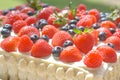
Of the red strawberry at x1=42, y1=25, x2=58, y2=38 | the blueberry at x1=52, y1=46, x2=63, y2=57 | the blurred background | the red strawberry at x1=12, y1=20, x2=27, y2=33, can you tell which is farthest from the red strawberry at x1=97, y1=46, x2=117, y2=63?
the blurred background

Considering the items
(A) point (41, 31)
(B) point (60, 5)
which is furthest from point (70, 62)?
(B) point (60, 5)

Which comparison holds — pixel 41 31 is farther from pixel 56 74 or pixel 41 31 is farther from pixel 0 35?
pixel 56 74

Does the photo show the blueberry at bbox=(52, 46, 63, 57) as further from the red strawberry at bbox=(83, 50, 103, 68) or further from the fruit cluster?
the red strawberry at bbox=(83, 50, 103, 68)

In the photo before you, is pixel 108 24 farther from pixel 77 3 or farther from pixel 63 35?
pixel 77 3

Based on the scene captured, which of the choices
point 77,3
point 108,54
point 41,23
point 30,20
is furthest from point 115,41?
point 77,3

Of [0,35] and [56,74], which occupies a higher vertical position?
[0,35]

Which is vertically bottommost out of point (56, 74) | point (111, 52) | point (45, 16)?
point (56, 74)
